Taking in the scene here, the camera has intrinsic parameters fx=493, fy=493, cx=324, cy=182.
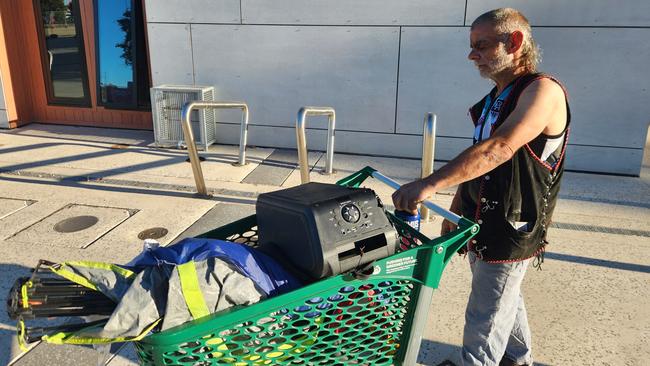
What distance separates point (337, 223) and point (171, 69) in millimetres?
5791

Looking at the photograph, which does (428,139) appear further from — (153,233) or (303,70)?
(303,70)

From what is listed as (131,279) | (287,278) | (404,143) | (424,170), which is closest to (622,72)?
(404,143)

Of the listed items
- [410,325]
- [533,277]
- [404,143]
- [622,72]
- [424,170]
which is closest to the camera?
[410,325]

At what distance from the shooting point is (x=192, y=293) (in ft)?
4.75

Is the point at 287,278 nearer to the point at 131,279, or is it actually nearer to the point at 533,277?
the point at 131,279

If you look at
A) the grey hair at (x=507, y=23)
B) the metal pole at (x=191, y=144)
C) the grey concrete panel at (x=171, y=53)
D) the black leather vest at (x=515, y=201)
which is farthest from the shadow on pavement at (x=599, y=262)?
the grey concrete panel at (x=171, y=53)

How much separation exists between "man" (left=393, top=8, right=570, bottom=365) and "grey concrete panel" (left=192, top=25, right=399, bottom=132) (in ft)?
12.8

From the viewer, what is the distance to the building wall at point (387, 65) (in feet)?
17.9

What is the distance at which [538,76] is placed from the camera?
1.94m

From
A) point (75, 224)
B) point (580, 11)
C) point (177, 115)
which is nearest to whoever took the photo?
point (75, 224)

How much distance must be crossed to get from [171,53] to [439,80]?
3568mm

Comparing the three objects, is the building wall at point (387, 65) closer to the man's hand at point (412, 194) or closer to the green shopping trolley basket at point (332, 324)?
the green shopping trolley basket at point (332, 324)

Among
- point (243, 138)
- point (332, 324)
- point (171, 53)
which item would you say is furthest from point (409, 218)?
point (171, 53)

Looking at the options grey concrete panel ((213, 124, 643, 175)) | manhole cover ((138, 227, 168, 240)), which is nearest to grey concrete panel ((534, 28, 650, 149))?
grey concrete panel ((213, 124, 643, 175))
